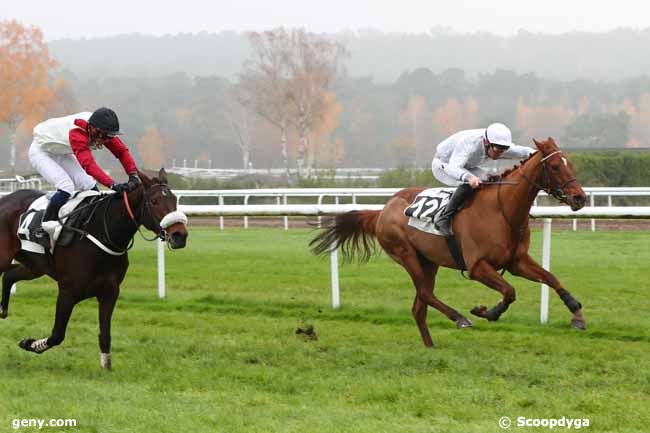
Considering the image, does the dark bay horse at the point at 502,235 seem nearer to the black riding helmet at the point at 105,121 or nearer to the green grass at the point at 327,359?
the green grass at the point at 327,359

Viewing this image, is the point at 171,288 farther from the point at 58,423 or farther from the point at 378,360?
the point at 58,423

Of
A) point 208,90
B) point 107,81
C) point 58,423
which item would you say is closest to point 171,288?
point 58,423

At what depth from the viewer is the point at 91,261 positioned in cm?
614

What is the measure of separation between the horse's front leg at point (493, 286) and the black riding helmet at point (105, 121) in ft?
8.38

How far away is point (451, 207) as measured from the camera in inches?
274

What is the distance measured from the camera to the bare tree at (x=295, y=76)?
48.4 m

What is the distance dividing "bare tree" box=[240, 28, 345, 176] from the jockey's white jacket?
40705mm

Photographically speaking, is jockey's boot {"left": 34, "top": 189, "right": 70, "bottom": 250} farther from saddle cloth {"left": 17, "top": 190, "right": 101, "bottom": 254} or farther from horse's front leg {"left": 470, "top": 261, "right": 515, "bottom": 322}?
horse's front leg {"left": 470, "top": 261, "right": 515, "bottom": 322}

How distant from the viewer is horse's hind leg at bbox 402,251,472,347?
696 cm

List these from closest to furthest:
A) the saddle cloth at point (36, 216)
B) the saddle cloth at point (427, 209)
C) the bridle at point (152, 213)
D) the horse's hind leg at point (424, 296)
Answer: the bridle at point (152, 213)
the saddle cloth at point (36, 216)
the horse's hind leg at point (424, 296)
the saddle cloth at point (427, 209)

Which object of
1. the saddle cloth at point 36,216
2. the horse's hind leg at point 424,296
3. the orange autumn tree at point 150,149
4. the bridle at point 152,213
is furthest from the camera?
the orange autumn tree at point 150,149

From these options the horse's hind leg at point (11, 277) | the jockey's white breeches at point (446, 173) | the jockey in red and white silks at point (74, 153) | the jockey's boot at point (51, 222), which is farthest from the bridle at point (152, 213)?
the jockey's white breeches at point (446, 173)

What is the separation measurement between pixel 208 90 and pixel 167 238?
86.7 metres

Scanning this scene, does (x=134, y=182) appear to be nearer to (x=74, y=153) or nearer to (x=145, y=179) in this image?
(x=145, y=179)
